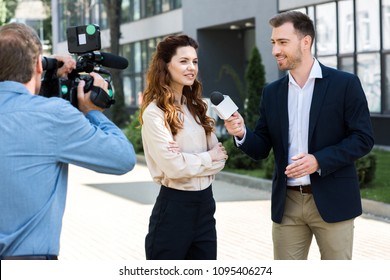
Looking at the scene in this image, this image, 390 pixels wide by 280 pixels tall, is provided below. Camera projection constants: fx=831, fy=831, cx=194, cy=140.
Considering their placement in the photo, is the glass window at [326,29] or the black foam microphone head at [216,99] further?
the glass window at [326,29]

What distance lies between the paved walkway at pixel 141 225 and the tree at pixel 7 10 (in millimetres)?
47454

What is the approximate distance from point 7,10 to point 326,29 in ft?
150

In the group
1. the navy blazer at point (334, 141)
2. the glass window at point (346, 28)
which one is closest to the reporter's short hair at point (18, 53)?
the navy blazer at point (334, 141)

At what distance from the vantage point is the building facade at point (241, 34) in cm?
2023

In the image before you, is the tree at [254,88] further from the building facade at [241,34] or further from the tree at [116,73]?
the tree at [116,73]

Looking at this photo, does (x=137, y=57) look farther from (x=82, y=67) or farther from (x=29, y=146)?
(x=29, y=146)

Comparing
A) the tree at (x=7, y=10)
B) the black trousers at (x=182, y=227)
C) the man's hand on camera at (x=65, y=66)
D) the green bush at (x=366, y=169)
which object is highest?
the tree at (x=7, y=10)

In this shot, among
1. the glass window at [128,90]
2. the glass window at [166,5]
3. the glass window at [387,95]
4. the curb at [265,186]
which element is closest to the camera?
the curb at [265,186]

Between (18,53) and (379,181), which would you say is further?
(379,181)

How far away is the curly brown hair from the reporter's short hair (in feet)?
4.94

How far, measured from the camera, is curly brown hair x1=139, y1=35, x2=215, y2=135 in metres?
4.61

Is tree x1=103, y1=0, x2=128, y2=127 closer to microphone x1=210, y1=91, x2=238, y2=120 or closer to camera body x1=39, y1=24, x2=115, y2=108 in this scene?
microphone x1=210, y1=91, x2=238, y2=120

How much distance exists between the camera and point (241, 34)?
1224 inches

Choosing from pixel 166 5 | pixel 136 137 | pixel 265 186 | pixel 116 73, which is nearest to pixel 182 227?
pixel 265 186
